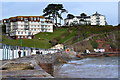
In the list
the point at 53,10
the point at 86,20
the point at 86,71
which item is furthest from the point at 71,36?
the point at 86,71

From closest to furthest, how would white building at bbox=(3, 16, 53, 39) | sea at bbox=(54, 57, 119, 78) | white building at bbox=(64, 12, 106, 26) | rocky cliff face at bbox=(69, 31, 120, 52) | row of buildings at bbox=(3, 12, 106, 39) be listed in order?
sea at bbox=(54, 57, 119, 78), rocky cliff face at bbox=(69, 31, 120, 52), row of buildings at bbox=(3, 12, 106, 39), white building at bbox=(3, 16, 53, 39), white building at bbox=(64, 12, 106, 26)

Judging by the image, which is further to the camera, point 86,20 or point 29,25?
point 86,20

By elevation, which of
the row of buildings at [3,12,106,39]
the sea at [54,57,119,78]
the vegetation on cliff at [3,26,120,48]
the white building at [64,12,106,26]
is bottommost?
the sea at [54,57,119,78]

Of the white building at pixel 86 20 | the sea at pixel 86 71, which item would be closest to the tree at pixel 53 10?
the white building at pixel 86 20

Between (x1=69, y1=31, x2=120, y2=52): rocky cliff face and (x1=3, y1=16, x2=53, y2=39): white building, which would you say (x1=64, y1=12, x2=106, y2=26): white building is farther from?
(x1=3, y1=16, x2=53, y2=39): white building

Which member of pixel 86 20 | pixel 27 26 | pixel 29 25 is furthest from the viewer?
pixel 86 20

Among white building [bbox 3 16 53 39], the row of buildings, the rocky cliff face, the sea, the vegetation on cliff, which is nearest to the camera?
the sea

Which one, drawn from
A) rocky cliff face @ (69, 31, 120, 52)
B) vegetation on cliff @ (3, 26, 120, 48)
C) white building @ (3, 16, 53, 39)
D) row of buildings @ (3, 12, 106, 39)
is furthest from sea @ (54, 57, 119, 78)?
white building @ (3, 16, 53, 39)

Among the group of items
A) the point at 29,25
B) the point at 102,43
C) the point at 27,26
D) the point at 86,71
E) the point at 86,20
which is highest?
the point at 86,20

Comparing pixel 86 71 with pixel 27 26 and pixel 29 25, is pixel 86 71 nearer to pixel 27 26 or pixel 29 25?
pixel 29 25

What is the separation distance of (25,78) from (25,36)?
4462 inches

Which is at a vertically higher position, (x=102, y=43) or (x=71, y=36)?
(x=71, y=36)

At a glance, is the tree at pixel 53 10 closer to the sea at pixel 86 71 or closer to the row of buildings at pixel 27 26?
the row of buildings at pixel 27 26

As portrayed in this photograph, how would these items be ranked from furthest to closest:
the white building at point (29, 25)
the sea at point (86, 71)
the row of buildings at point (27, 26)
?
the white building at point (29, 25) < the row of buildings at point (27, 26) < the sea at point (86, 71)
